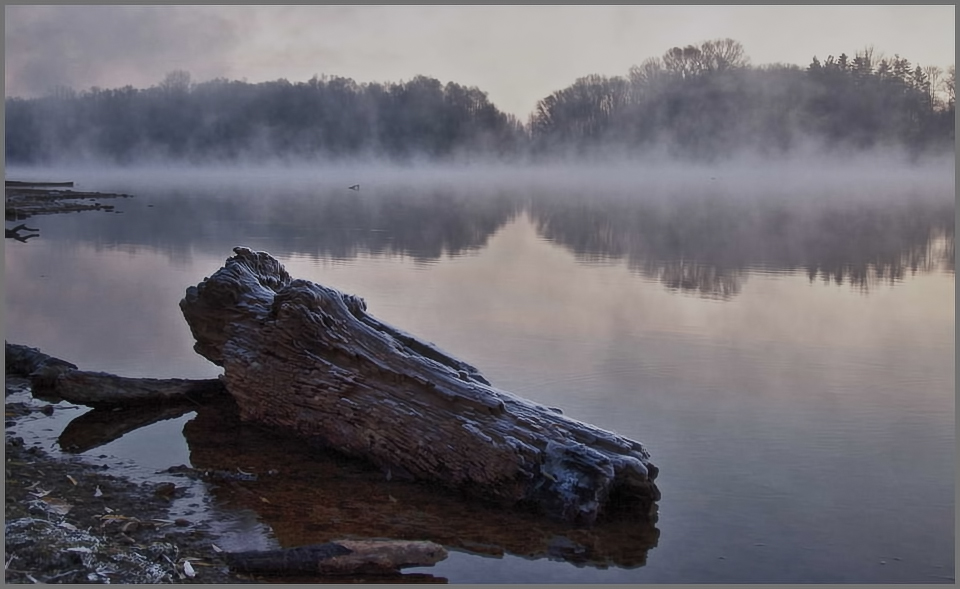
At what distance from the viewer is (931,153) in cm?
5759

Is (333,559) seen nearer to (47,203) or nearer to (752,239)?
(752,239)

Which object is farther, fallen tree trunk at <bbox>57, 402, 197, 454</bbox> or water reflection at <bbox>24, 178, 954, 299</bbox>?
water reflection at <bbox>24, 178, 954, 299</bbox>

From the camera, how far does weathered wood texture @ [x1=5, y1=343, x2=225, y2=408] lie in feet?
21.2

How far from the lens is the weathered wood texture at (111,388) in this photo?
6.46 m

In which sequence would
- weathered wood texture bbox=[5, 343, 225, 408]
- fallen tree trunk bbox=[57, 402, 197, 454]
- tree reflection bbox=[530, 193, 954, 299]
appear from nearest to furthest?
fallen tree trunk bbox=[57, 402, 197, 454] → weathered wood texture bbox=[5, 343, 225, 408] → tree reflection bbox=[530, 193, 954, 299]

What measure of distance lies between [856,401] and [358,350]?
11.5 feet

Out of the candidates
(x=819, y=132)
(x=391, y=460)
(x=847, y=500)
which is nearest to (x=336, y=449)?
(x=391, y=460)

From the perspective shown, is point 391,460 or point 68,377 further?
point 68,377

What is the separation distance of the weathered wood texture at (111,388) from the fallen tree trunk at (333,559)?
271cm

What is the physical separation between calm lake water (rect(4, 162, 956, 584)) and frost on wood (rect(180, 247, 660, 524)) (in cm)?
15

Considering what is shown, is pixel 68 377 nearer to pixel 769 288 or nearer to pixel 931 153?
pixel 769 288

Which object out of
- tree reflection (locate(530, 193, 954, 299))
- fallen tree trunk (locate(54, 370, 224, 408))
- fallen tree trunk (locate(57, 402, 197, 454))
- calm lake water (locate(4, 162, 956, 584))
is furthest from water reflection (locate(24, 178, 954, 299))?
fallen tree trunk (locate(57, 402, 197, 454))

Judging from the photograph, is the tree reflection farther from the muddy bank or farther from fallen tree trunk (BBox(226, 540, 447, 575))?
the muddy bank

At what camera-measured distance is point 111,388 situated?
6492 millimetres
